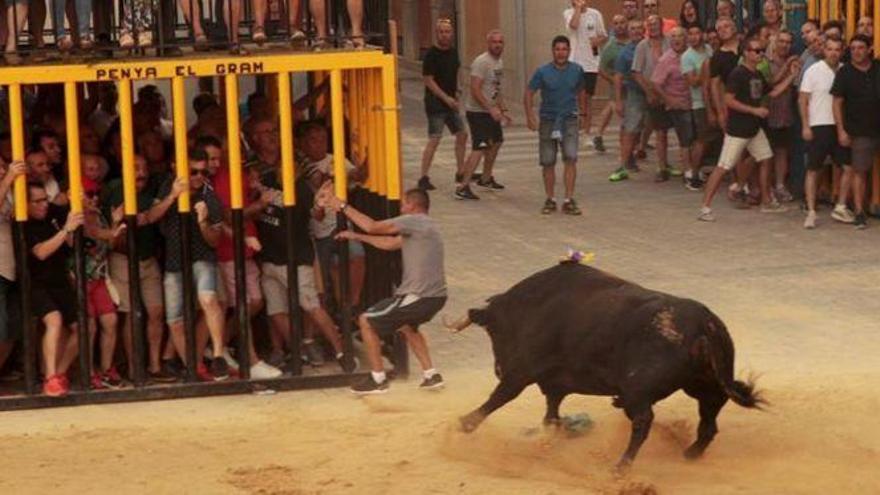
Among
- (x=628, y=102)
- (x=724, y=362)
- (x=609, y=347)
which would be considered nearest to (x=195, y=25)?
(x=609, y=347)

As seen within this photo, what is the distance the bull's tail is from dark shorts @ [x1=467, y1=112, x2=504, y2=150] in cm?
1112

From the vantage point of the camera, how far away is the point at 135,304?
1407 cm

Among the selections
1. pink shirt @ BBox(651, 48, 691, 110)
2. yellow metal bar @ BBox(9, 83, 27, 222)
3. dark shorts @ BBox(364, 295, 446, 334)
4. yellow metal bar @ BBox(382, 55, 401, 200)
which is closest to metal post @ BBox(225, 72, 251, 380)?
dark shorts @ BBox(364, 295, 446, 334)

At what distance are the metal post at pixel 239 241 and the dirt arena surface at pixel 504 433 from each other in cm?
31

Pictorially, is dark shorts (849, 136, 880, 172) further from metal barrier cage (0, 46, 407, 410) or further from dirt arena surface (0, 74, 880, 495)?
metal barrier cage (0, 46, 407, 410)

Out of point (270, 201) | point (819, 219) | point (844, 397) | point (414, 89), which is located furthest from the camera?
point (414, 89)

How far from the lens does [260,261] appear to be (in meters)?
14.6

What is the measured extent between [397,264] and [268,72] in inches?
65.9

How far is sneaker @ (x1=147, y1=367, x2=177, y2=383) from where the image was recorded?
14.4 meters

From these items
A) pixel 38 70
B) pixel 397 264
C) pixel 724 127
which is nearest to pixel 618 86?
pixel 724 127

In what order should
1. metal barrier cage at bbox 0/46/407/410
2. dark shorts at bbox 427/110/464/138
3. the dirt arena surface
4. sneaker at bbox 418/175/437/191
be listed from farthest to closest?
sneaker at bbox 418/175/437/191, dark shorts at bbox 427/110/464/138, metal barrier cage at bbox 0/46/407/410, the dirt arena surface

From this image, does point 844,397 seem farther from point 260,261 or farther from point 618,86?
point 618,86

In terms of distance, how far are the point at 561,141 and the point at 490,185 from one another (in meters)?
2.22

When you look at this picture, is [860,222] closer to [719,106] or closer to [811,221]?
[811,221]
